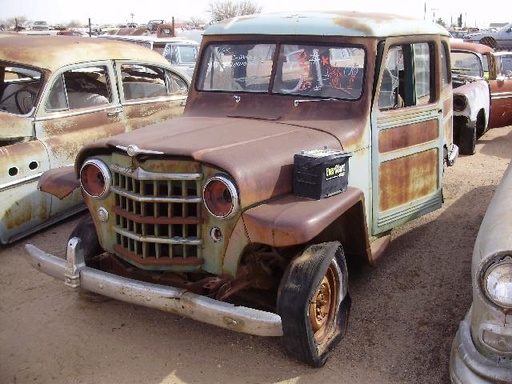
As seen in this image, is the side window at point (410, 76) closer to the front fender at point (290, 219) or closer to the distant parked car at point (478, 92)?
the front fender at point (290, 219)

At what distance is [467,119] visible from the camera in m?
7.65

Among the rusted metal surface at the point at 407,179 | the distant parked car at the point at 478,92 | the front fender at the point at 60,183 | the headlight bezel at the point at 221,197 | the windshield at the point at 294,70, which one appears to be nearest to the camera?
the headlight bezel at the point at 221,197

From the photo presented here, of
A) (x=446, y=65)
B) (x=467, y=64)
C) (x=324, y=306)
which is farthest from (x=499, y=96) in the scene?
(x=324, y=306)

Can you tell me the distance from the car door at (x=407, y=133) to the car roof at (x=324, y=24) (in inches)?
4.8

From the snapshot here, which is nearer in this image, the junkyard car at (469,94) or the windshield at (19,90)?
the windshield at (19,90)

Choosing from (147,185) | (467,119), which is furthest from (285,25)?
(467,119)

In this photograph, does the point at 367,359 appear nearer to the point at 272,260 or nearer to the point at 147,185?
the point at 272,260

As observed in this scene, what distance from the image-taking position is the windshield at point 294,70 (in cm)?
390

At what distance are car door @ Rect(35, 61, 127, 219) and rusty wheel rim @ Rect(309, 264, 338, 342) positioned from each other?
9.75 ft

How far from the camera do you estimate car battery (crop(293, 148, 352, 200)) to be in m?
3.12

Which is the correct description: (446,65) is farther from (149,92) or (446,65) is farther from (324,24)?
(149,92)

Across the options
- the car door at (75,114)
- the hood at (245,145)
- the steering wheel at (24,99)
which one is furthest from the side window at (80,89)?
the hood at (245,145)

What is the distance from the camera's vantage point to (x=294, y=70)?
4.02 meters

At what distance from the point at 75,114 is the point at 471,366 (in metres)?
4.33
